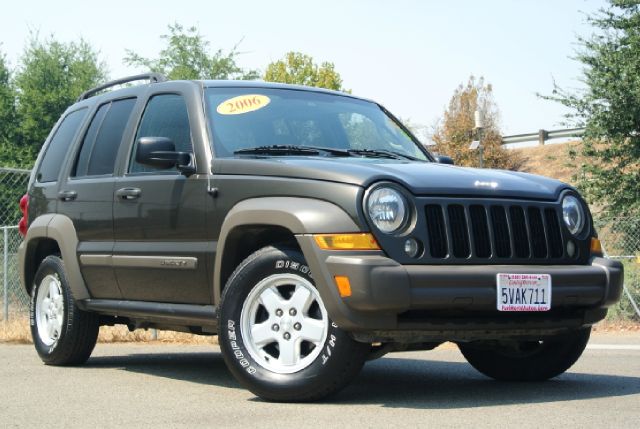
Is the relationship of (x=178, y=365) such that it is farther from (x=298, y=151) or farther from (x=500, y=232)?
(x=500, y=232)

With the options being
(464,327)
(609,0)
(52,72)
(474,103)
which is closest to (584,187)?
(609,0)

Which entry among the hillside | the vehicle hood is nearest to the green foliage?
the hillside

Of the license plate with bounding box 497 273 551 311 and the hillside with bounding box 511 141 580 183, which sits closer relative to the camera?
the license plate with bounding box 497 273 551 311

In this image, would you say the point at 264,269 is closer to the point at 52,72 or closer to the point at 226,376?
the point at 226,376

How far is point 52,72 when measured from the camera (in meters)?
36.7

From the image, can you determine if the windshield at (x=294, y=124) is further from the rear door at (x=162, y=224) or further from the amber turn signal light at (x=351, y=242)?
the amber turn signal light at (x=351, y=242)

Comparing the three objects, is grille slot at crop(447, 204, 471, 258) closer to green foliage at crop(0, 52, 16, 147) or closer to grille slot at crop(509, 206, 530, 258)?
grille slot at crop(509, 206, 530, 258)

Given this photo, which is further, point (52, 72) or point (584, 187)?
point (52, 72)

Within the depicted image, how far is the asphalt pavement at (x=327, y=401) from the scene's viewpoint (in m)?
5.66

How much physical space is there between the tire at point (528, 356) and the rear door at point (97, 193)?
256cm

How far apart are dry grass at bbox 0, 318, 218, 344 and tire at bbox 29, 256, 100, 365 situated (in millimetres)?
2197

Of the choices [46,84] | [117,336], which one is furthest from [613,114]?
[46,84]

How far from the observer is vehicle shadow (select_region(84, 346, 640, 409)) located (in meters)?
6.43

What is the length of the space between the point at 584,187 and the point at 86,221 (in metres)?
14.2
